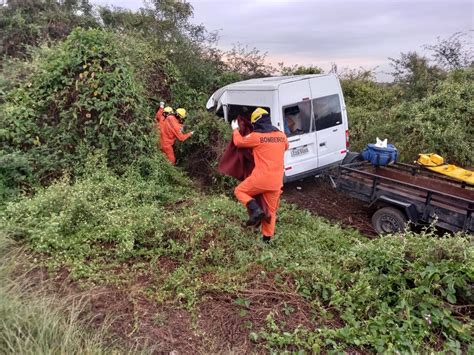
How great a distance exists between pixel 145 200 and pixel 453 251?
14.0 feet

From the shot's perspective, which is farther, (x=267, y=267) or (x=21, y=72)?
(x=21, y=72)

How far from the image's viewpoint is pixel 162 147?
8.73 metres

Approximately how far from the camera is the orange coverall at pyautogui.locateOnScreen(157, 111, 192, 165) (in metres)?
8.48

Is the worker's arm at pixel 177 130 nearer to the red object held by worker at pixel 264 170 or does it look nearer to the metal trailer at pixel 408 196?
the red object held by worker at pixel 264 170

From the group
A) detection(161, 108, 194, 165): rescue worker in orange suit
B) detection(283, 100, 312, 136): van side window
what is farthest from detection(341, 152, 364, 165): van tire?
detection(161, 108, 194, 165): rescue worker in orange suit

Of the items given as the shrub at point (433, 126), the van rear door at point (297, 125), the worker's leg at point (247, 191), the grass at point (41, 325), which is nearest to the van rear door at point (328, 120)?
the van rear door at point (297, 125)

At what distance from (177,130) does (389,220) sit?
4.91m

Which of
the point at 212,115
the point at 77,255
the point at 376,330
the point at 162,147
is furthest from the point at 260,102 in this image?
the point at 376,330

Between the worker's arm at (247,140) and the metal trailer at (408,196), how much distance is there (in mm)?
2423

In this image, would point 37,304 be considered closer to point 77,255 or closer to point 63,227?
point 77,255

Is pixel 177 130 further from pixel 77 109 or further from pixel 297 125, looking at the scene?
pixel 297 125

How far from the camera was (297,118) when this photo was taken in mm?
7512

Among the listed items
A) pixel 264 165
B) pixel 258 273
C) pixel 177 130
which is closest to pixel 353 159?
pixel 264 165

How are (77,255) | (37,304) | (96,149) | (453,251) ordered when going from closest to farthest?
(37,304), (453,251), (77,255), (96,149)
